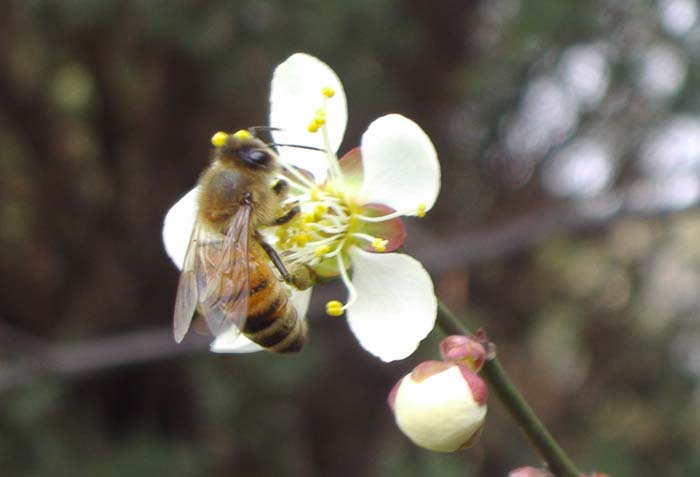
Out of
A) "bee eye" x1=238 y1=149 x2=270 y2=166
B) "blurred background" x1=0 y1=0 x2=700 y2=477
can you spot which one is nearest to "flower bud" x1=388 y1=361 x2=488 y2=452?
"bee eye" x1=238 y1=149 x2=270 y2=166

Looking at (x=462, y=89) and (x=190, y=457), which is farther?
(x=462, y=89)

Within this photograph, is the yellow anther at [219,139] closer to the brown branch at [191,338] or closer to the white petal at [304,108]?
the white petal at [304,108]

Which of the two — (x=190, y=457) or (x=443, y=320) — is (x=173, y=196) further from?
(x=443, y=320)

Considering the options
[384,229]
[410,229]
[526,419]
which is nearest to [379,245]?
[384,229]

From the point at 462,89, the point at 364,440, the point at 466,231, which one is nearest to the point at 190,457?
the point at 364,440

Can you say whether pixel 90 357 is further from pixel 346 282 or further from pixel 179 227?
pixel 346 282

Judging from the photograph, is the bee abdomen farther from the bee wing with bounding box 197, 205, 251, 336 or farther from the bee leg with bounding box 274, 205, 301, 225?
the bee leg with bounding box 274, 205, 301, 225

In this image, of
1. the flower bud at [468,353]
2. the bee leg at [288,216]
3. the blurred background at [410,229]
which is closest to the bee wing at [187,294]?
the bee leg at [288,216]
